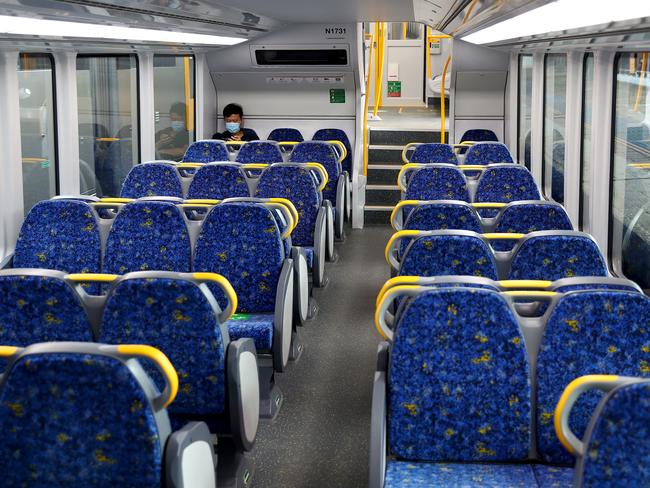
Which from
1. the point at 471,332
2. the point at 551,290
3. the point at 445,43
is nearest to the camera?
the point at 471,332

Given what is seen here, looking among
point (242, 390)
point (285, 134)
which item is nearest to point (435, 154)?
point (285, 134)

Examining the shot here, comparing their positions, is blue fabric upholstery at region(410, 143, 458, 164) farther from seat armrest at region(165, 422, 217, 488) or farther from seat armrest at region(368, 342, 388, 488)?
seat armrest at region(165, 422, 217, 488)

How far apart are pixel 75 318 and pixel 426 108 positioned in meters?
15.7

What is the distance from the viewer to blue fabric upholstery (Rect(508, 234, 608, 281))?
4.35m

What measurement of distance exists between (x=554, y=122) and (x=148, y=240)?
243 inches

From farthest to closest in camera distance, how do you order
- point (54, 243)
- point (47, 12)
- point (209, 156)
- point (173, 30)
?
point (209, 156) < point (173, 30) < point (54, 243) < point (47, 12)

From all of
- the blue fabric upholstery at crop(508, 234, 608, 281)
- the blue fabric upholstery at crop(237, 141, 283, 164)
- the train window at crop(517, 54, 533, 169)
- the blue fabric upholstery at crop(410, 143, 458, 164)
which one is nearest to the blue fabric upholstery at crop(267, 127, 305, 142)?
the blue fabric upholstery at crop(237, 141, 283, 164)

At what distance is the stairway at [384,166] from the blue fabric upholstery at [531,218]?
6440mm

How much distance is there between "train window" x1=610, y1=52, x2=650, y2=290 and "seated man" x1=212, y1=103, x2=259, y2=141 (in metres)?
5.42

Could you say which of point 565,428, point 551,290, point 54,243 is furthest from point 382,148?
point 565,428

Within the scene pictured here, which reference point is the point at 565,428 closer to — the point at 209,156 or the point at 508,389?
the point at 508,389

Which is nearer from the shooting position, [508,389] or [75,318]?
[508,389]

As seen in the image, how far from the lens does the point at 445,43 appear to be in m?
18.4

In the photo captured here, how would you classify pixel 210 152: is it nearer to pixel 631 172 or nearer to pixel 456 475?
pixel 631 172
